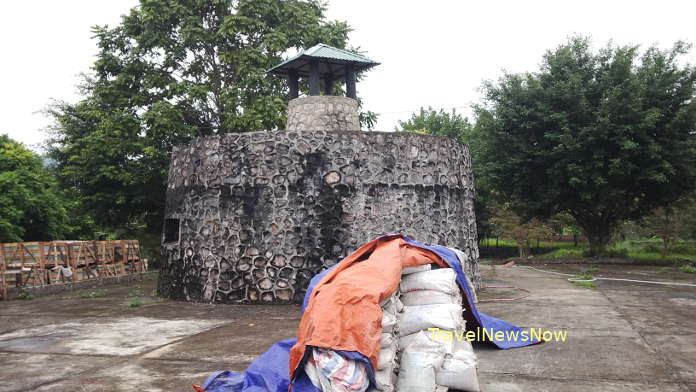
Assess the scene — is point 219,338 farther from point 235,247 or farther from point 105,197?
point 105,197

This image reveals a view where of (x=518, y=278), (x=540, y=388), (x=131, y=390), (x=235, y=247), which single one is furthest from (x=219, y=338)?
(x=518, y=278)

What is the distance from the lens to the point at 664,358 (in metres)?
4.80

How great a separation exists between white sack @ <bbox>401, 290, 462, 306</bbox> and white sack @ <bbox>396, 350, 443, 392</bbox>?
527mm

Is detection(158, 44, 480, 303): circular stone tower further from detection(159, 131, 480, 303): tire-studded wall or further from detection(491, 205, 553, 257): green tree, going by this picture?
detection(491, 205, 553, 257): green tree

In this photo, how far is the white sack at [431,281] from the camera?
14.9 ft

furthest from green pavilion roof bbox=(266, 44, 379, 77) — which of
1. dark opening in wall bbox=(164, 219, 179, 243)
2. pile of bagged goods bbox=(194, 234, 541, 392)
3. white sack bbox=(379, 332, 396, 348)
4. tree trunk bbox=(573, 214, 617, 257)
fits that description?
tree trunk bbox=(573, 214, 617, 257)

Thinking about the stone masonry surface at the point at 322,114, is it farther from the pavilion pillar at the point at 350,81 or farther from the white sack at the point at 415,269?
the white sack at the point at 415,269

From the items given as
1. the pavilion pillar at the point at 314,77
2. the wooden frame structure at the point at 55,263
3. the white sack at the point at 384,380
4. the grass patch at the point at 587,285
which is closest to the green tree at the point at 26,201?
the wooden frame structure at the point at 55,263

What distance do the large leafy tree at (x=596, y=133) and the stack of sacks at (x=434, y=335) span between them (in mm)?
13566

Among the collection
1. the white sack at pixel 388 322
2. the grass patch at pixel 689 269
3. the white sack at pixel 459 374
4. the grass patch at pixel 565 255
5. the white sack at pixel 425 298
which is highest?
the white sack at pixel 425 298

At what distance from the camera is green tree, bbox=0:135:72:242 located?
22266 millimetres

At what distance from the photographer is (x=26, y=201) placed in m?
23.2

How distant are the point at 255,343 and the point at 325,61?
6.40 m

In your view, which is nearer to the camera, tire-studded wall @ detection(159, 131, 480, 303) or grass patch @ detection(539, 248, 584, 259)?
tire-studded wall @ detection(159, 131, 480, 303)
